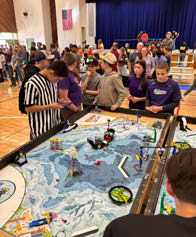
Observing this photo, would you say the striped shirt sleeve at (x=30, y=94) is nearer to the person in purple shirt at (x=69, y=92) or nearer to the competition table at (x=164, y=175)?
the person in purple shirt at (x=69, y=92)

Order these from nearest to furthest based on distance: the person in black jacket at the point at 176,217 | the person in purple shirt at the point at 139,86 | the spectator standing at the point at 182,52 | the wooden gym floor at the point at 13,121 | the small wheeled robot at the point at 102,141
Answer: the person in black jacket at the point at 176,217, the small wheeled robot at the point at 102,141, the person in purple shirt at the point at 139,86, the wooden gym floor at the point at 13,121, the spectator standing at the point at 182,52

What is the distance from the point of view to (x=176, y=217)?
0.59 meters

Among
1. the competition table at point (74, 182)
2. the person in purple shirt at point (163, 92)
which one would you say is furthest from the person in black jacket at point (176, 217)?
the person in purple shirt at point (163, 92)

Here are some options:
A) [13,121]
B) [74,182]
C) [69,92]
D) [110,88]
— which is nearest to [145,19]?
[13,121]

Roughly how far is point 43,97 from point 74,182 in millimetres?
888

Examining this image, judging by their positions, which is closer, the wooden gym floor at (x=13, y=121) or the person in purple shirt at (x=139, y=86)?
the person in purple shirt at (x=139, y=86)

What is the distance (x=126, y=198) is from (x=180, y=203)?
556 millimetres

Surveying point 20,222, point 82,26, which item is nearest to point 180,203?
point 20,222

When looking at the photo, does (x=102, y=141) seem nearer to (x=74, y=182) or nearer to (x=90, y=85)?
(x=74, y=182)

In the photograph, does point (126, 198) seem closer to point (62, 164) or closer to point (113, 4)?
point (62, 164)

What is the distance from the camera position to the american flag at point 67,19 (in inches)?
439

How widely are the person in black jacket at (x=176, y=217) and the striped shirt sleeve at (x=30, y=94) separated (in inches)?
55.2

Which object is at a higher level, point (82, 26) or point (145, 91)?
point (82, 26)

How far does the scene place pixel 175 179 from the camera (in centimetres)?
64
